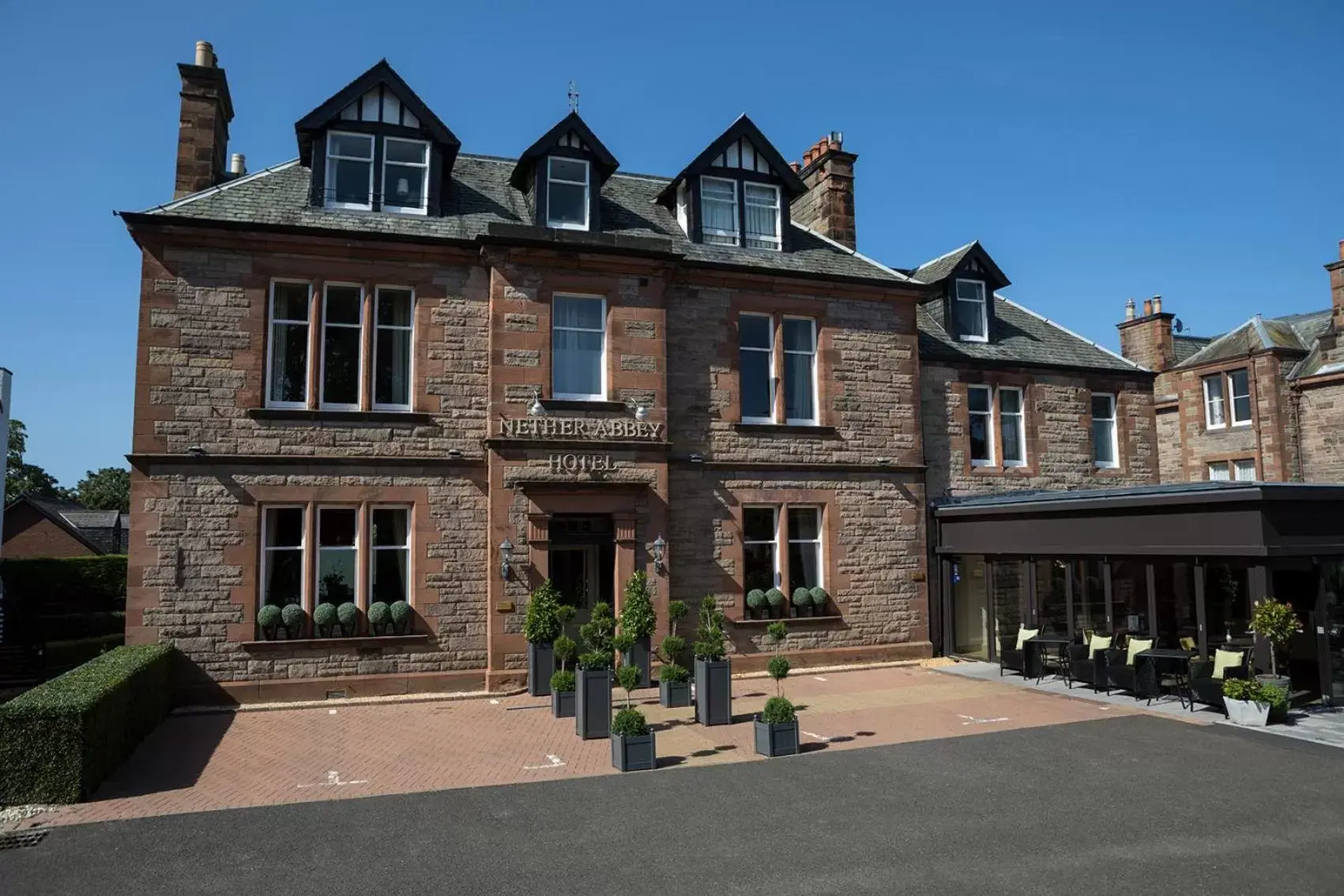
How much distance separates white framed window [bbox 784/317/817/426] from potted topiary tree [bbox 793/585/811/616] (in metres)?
3.65

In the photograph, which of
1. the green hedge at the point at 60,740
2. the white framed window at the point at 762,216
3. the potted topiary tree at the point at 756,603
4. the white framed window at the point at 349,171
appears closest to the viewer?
the green hedge at the point at 60,740

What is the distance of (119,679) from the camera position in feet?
36.7

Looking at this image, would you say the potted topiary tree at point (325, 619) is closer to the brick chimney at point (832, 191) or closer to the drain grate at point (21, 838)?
the drain grate at point (21, 838)

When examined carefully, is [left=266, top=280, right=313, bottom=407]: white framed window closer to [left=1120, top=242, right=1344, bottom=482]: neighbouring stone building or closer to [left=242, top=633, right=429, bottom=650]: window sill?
[left=242, top=633, right=429, bottom=650]: window sill

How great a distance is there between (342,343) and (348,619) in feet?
16.7

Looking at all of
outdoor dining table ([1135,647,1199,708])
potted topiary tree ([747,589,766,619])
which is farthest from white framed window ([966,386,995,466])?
outdoor dining table ([1135,647,1199,708])

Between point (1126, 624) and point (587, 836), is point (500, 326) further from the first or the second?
point (1126, 624)

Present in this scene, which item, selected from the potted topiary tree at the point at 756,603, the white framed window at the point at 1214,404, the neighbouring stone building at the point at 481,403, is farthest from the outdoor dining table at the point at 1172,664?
the white framed window at the point at 1214,404

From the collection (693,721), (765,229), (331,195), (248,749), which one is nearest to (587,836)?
(693,721)

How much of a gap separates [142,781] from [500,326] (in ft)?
30.8

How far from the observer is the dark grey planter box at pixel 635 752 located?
1088 centimetres

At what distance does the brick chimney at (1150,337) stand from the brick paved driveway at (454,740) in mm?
18984

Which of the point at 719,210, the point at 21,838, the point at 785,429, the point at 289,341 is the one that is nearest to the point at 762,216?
the point at 719,210

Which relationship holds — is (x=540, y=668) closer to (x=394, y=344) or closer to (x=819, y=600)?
(x=819, y=600)
